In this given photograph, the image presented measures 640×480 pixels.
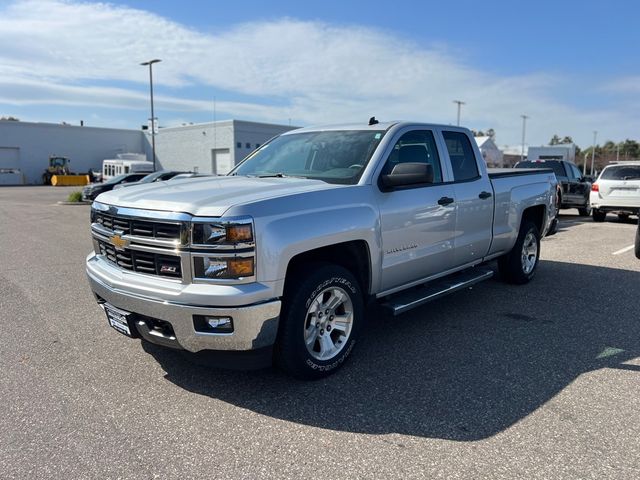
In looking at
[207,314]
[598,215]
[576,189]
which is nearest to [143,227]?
[207,314]

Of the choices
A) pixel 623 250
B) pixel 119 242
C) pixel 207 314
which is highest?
pixel 119 242

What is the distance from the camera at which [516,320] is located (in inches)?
215

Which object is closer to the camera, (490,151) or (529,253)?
(529,253)

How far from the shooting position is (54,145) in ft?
179

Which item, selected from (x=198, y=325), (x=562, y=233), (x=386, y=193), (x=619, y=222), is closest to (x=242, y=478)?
(x=198, y=325)

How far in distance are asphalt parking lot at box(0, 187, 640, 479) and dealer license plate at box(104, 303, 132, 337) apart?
447 mm

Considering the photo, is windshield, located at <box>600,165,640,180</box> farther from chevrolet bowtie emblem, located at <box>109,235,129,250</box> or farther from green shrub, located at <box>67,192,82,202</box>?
green shrub, located at <box>67,192,82,202</box>

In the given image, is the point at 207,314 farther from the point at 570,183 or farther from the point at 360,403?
the point at 570,183

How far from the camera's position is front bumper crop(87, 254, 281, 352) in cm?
329

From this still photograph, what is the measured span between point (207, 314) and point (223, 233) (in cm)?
53

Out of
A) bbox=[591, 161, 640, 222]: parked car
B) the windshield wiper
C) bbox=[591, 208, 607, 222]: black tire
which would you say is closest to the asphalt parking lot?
the windshield wiper

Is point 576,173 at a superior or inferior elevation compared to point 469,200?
superior

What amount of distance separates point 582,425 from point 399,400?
1.18 meters

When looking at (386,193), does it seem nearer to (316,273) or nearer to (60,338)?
(316,273)
